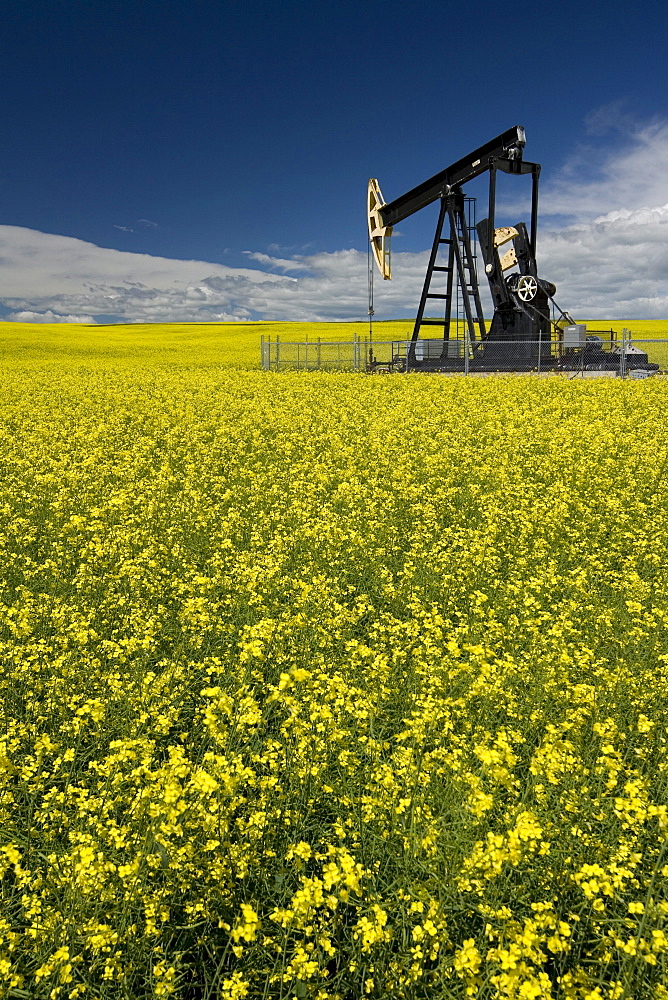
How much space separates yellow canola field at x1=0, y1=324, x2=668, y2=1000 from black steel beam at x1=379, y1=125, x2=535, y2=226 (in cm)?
2008

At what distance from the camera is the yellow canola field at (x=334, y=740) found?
247cm

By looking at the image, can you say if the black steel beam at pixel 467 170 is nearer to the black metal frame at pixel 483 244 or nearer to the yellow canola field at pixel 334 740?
the black metal frame at pixel 483 244

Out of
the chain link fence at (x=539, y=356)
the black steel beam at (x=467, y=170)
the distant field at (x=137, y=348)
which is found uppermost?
the black steel beam at (x=467, y=170)

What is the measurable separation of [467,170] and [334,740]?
89.8 feet

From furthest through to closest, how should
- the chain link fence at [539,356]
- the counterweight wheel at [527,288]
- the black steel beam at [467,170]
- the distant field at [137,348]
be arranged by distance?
the distant field at [137,348]
the counterweight wheel at [527,288]
the chain link fence at [539,356]
the black steel beam at [467,170]

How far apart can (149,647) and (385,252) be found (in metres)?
29.0

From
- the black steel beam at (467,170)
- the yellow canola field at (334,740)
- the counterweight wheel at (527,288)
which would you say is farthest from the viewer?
the counterweight wheel at (527,288)

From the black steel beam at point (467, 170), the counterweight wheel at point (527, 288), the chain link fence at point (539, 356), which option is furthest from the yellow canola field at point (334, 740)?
the black steel beam at point (467, 170)

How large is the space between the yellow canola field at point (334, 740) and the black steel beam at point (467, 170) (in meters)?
20.1

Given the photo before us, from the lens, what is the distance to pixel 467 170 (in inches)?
1003

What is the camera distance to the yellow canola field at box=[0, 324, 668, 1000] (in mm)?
2473

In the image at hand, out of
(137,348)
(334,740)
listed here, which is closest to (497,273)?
(334,740)

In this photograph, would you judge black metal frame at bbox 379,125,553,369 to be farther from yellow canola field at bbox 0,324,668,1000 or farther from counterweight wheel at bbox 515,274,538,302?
yellow canola field at bbox 0,324,668,1000

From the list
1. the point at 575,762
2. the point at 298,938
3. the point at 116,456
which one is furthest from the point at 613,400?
the point at 298,938
